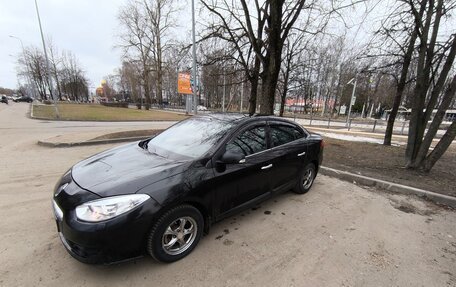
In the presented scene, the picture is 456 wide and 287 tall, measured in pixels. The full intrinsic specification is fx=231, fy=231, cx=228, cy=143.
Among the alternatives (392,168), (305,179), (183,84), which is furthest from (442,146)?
(183,84)

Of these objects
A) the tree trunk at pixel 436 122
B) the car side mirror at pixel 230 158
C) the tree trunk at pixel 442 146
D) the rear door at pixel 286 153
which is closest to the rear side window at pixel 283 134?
the rear door at pixel 286 153

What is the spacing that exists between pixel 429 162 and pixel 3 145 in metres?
13.0

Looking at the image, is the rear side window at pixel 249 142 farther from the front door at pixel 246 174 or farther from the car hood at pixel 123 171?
the car hood at pixel 123 171

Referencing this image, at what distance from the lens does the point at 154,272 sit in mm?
2410

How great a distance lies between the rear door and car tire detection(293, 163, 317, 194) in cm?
20

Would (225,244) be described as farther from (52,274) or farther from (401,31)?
(401,31)

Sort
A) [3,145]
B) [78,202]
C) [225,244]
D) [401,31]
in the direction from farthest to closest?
[3,145]
[401,31]
[225,244]
[78,202]

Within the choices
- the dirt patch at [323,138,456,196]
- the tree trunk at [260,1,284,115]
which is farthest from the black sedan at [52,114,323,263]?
the tree trunk at [260,1,284,115]

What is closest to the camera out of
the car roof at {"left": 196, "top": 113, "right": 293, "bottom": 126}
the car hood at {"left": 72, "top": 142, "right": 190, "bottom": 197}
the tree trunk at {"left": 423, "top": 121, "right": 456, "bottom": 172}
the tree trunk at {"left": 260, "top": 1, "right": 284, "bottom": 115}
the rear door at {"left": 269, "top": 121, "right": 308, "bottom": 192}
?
the car hood at {"left": 72, "top": 142, "right": 190, "bottom": 197}

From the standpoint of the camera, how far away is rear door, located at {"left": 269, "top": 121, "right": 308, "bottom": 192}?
367cm

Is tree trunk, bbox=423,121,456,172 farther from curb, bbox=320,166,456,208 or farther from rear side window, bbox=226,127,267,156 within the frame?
rear side window, bbox=226,127,267,156

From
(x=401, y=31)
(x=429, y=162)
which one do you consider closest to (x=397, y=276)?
(x=429, y=162)

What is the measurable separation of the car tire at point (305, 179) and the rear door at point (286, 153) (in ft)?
0.65

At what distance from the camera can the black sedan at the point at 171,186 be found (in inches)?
84.4
